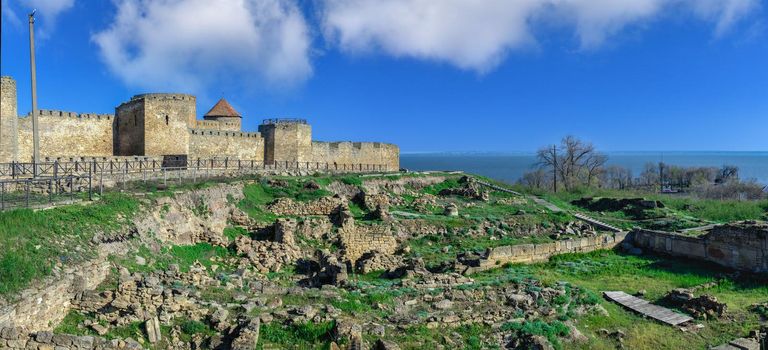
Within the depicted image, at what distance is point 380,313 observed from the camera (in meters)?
12.7

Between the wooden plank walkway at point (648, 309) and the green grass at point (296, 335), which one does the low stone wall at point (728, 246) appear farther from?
the green grass at point (296, 335)

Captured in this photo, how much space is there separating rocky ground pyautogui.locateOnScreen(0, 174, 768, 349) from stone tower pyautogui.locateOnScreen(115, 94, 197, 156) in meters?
10.9

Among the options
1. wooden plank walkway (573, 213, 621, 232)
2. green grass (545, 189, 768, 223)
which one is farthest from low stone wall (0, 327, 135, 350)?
green grass (545, 189, 768, 223)

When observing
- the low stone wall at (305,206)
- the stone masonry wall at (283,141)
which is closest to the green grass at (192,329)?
the low stone wall at (305,206)

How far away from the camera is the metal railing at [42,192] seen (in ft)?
45.9

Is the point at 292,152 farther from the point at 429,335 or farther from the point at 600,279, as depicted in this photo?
the point at 429,335

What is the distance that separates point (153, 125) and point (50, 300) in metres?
24.2

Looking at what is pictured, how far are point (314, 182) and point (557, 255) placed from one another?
11926 millimetres

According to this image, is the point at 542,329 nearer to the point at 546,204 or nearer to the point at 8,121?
the point at 546,204

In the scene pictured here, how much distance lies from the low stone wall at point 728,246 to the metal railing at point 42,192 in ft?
71.6

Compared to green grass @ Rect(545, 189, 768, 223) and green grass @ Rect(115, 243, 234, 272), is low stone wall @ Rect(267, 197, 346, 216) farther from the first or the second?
green grass @ Rect(545, 189, 768, 223)

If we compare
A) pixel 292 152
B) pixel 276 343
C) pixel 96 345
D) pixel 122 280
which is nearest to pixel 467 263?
pixel 276 343

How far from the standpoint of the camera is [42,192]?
58.5 feet

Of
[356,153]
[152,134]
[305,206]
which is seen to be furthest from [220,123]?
[305,206]
